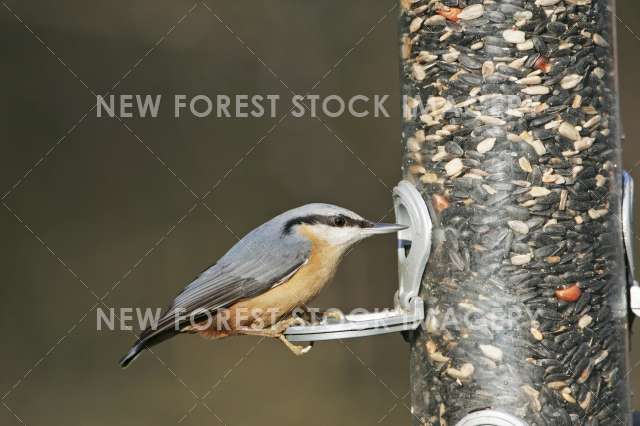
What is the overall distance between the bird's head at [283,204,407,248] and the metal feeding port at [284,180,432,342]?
24 centimetres

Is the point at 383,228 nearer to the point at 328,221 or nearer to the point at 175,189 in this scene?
the point at 328,221

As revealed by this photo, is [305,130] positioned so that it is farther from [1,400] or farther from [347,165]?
[1,400]

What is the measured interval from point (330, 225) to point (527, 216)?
0.81m

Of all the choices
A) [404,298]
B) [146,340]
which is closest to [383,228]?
[404,298]

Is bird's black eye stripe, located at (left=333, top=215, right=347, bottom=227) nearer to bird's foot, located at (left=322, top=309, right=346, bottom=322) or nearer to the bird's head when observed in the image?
the bird's head

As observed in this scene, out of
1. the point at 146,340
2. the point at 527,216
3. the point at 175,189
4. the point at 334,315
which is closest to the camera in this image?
the point at 527,216

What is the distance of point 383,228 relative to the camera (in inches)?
113

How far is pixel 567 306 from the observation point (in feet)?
8.57

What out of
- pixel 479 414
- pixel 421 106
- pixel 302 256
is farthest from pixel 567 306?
pixel 302 256

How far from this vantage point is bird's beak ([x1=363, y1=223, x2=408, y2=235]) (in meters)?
2.79

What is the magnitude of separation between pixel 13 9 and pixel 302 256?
4197mm

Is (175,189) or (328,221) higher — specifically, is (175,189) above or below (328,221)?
below

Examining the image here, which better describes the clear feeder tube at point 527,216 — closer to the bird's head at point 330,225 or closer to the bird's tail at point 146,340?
the bird's head at point 330,225

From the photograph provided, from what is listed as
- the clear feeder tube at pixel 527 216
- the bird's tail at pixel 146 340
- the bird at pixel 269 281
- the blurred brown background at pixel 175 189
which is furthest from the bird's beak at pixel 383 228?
the blurred brown background at pixel 175 189
